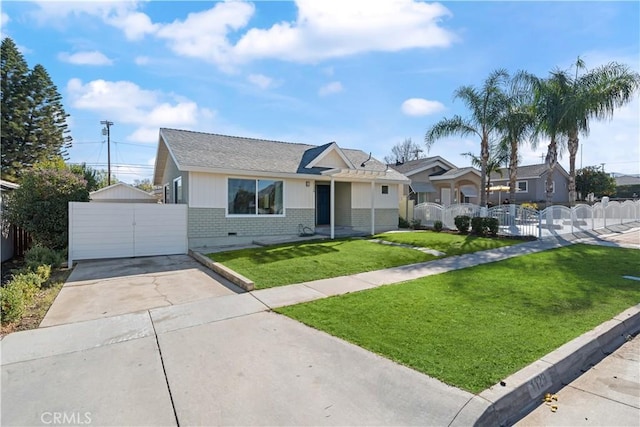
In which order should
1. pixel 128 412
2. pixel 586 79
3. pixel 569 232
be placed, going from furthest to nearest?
1. pixel 586 79
2. pixel 569 232
3. pixel 128 412

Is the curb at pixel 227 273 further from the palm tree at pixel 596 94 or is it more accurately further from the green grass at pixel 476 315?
the palm tree at pixel 596 94

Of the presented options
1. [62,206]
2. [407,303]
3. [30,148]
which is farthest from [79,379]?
[30,148]

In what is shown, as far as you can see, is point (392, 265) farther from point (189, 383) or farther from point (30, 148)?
point (30, 148)

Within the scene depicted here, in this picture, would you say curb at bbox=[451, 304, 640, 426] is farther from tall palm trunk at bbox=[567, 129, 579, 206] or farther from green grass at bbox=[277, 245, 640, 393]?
tall palm trunk at bbox=[567, 129, 579, 206]

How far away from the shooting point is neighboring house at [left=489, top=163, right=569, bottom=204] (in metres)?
33.6

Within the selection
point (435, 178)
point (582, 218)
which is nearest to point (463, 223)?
point (582, 218)

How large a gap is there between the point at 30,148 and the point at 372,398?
4246 cm

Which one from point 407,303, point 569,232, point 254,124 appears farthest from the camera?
point 254,124

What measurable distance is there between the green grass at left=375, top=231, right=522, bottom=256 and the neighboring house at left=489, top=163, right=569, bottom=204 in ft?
73.5

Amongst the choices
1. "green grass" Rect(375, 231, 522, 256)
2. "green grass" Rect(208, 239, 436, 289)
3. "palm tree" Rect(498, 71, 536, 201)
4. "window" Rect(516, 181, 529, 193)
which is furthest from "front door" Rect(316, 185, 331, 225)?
"window" Rect(516, 181, 529, 193)

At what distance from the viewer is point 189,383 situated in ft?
10.7

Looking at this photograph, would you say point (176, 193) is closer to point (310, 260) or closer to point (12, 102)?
point (310, 260)

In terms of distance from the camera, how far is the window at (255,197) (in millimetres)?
12805

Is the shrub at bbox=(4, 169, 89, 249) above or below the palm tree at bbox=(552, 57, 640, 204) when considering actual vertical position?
below
